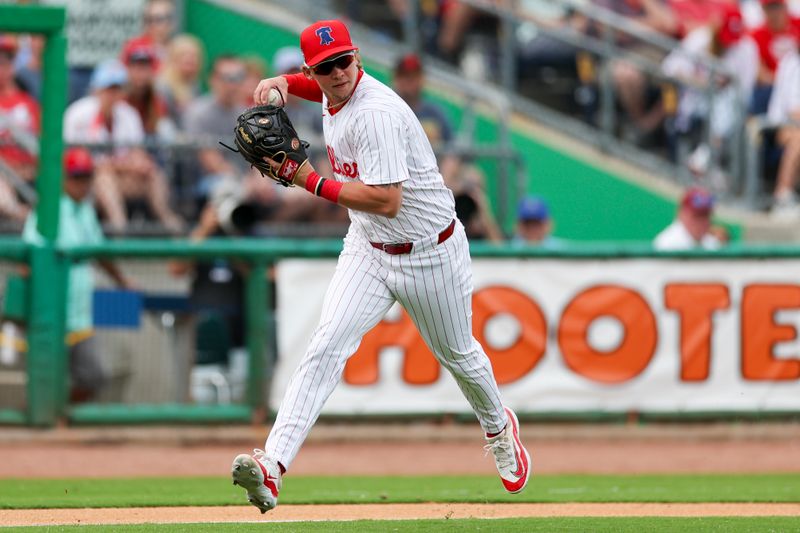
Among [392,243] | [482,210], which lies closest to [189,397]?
[482,210]

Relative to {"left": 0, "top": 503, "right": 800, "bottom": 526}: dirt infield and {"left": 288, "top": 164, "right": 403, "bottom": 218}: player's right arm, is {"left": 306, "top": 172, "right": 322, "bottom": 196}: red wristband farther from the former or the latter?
{"left": 0, "top": 503, "right": 800, "bottom": 526}: dirt infield

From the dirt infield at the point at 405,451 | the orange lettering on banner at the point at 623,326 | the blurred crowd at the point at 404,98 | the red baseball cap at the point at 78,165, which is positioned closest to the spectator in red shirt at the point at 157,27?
the blurred crowd at the point at 404,98

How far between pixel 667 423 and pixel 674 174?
331 cm

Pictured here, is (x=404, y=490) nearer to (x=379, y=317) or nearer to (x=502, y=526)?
(x=502, y=526)

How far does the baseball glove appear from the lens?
5469 millimetres

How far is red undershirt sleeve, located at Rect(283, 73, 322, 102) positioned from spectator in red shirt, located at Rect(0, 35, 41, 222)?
15.1ft

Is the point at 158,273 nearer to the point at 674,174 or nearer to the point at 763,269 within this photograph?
the point at 763,269

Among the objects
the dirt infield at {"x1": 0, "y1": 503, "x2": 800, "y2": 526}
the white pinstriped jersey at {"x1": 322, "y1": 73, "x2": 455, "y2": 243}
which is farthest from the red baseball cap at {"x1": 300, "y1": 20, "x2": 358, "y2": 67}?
the dirt infield at {"x1": 0, "y1": 503, "x2": 800, "y2": 526}

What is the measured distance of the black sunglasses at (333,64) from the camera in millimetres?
5508

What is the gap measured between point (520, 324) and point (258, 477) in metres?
4.65

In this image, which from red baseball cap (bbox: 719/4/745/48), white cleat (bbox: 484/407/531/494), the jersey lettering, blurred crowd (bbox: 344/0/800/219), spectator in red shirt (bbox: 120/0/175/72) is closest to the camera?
the jersey lettering

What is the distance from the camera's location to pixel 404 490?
7.69 metres

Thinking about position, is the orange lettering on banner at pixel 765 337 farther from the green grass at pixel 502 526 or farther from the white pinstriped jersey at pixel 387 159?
the white pinstriped jersey at pixel 387 159

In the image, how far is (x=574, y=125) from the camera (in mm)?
12688
